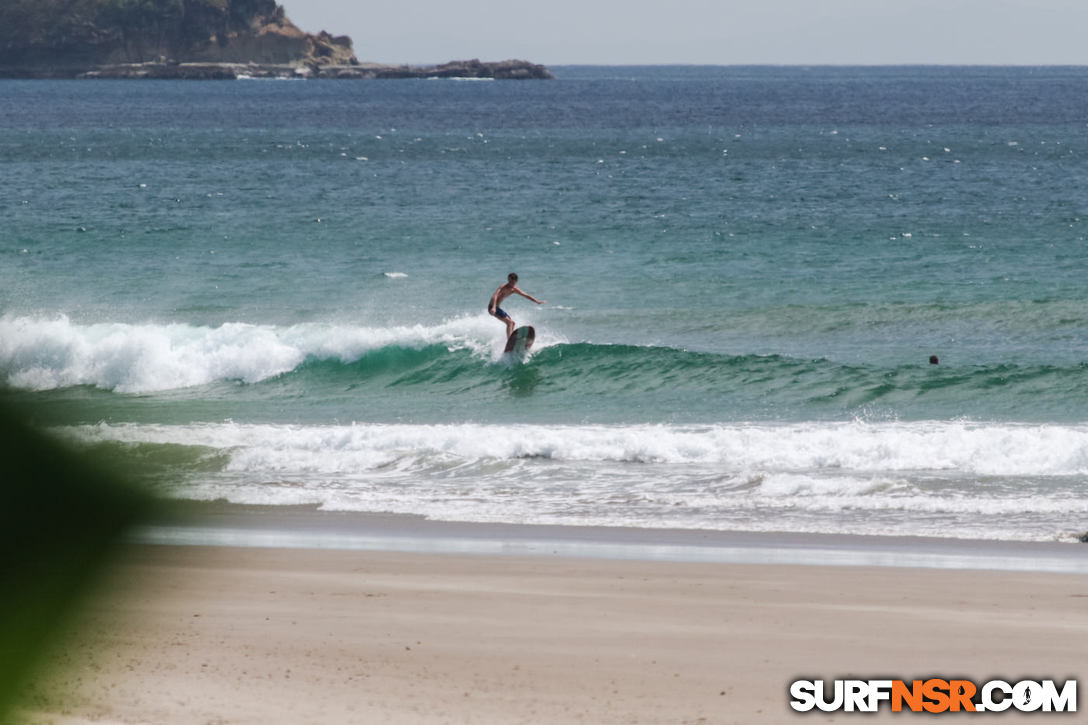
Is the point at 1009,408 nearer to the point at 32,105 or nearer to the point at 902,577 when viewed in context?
the point at 902,577

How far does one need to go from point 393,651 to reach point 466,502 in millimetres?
4549

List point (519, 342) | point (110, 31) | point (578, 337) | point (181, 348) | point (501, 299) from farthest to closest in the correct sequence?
point (110, 31), point (578, 337), point (181, 348), point (501, 299), point (519, 342)

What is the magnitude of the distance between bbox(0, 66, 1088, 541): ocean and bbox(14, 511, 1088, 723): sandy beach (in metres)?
1.58

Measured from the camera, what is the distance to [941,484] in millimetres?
13023

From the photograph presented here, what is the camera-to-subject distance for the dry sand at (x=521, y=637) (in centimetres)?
713

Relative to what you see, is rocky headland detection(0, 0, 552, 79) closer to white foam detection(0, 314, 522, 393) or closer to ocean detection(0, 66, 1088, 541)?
ocean detection(0, 66, 1088, 541)

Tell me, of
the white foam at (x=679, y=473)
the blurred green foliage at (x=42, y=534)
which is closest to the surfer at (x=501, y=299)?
the white foam at (x=679, y=473)

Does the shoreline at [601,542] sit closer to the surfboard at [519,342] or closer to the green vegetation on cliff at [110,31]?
the surfboard at [519,342]

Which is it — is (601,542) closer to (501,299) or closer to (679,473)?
(679,473)

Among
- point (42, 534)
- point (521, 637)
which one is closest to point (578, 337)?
point (521, 637)

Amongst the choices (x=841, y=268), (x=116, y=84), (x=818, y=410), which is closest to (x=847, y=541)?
Answer: (x=818, y=410)

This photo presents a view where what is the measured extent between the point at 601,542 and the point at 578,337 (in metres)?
11.0

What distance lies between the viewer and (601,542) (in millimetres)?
11008

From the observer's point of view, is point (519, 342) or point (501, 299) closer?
point (519, 342)
